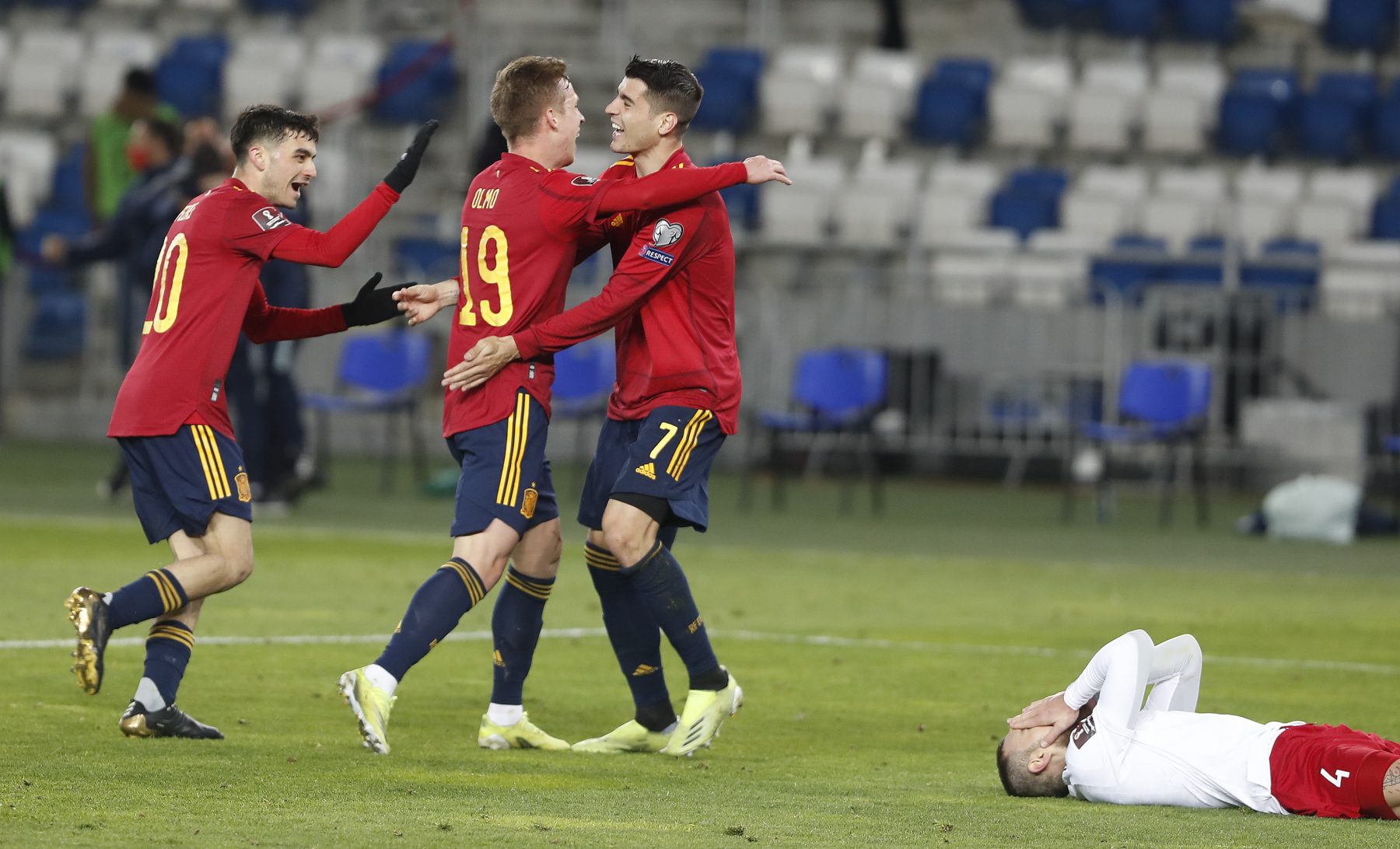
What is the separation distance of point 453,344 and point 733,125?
663 inches

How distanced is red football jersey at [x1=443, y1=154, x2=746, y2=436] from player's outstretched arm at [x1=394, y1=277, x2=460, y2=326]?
0.29 ft

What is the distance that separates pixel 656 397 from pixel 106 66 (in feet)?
62.2

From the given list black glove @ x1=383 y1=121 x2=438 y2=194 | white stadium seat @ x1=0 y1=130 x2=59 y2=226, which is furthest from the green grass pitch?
white stadium seat @ x1=0 y1=130 x2=59 y2=226

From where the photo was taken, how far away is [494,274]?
631 cm

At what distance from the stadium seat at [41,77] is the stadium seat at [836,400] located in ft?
35.2

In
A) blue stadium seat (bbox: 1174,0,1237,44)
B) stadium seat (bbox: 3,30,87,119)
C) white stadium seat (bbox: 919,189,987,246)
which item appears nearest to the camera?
white stadium seat (bbox: 919,189,987,246)

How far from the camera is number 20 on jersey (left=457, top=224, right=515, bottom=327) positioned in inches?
248

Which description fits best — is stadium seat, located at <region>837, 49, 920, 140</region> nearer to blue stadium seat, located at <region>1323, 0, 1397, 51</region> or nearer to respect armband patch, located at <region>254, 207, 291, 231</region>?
blue stadium seat, located at <region>1323, 0, 1397, 51</region>

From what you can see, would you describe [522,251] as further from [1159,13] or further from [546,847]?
[1159,13]

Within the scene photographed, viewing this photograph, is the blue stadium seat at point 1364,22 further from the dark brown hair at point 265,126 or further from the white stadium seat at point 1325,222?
the dark brown hair at point 265,126

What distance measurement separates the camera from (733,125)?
2292cm

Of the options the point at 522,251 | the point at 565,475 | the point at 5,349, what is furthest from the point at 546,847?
the point at 5,349

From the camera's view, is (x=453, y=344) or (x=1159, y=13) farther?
(x=1159, y=13)

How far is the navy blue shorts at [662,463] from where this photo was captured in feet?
20.5
